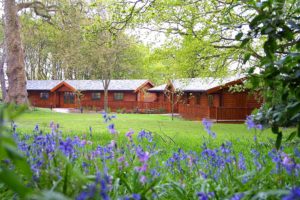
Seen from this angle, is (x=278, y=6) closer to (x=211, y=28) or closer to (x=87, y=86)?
(x=211, y=28)

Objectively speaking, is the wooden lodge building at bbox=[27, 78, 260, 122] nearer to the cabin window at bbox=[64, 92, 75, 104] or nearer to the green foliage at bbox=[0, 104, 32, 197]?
the cabin window at bbox=[64, 92, 75, 104]

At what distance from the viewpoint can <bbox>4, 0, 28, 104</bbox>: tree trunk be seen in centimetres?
2622

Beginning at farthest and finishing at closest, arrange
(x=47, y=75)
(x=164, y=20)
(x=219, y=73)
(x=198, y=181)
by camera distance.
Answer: (x=47, y=75), (x=219, y=73), (x=164, y=20), (x=198, y=181)

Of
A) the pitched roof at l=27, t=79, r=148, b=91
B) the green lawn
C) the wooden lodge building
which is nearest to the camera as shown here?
the green lawn

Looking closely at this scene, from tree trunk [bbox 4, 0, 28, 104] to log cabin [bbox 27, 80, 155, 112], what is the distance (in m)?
19.8

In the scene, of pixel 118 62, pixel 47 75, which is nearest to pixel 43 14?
pixel 118 62

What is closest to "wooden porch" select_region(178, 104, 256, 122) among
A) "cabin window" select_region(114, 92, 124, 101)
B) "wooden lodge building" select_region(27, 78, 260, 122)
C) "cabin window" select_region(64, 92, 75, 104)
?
"wooden lodge building" select_region(27, 78, 260, 122)

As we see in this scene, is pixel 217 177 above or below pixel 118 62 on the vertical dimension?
below

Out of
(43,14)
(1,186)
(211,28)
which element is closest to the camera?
(1,186)

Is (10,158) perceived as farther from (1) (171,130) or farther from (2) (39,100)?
(2) (39,100)

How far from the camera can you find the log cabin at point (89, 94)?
49.6 m

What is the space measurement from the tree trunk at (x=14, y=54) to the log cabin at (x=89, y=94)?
64.8 feet

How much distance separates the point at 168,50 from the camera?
760 inches

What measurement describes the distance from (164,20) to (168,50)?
6.47 ft
